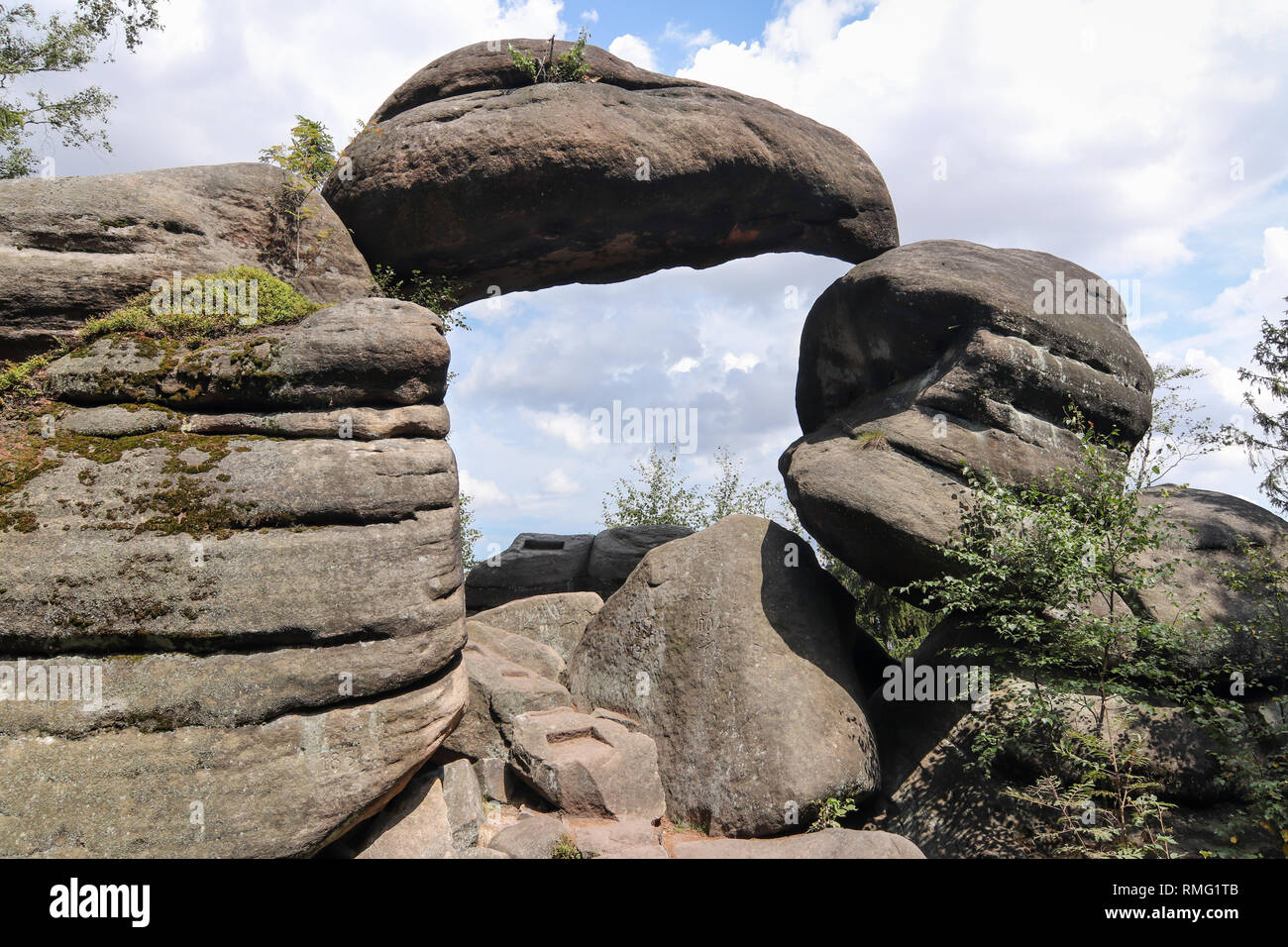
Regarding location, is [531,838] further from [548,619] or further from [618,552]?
[618,552]

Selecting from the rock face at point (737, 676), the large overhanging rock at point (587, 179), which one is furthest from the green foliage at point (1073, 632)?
the large overhanging rock at point (587, 179)

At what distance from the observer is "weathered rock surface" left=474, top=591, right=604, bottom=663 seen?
13.6 metres

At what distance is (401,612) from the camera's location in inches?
308

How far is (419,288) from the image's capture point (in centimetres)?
1391

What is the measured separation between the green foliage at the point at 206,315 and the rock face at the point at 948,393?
7322 millimetres

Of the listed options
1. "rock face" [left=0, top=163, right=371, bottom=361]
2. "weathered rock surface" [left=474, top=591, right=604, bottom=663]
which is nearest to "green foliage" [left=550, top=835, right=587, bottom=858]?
"weathered rock surface" [left=474, top=591, right=604, bottom=663]

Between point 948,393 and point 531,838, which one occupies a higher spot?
point 948,393

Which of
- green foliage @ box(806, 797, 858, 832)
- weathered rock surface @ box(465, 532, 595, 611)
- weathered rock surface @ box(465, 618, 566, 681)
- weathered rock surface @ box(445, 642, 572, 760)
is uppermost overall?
weathered rock surface @ box(465, 532, 595, 611)

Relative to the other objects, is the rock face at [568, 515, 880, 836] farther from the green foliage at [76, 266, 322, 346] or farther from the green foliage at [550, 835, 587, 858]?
the green foliage at [76, 266, 322, 346]

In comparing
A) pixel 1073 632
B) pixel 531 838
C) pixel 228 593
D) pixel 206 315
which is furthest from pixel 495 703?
pixel 1073 632

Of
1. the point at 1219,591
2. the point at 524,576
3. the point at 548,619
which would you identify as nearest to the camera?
the point at 1219,591

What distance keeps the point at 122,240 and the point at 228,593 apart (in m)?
5.13

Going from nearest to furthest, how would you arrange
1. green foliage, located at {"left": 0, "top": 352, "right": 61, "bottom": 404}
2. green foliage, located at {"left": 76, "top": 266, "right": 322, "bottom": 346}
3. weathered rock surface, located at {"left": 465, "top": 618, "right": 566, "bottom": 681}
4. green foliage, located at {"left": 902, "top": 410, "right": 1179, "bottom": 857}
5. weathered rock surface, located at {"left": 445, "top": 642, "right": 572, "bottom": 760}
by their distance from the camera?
green foliage, located at {"left": 0, "top": 352, "right": 61, "bottom": 404} → green foliage, located at {"left": 902, "top": 410, "right": 1179, "bottom": 857} → green foliage, located at {"left": 76, "top": 266, "right": 322, "bottom": 346} → weathered rock surface, located at {"left": 445, "top": 642, "right": 572, "bottom": 760} → weathered rock surface, located at {"left": 465, "top": 618, "right": 566, "bottom": 681}

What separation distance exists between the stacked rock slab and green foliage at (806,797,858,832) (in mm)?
4432
